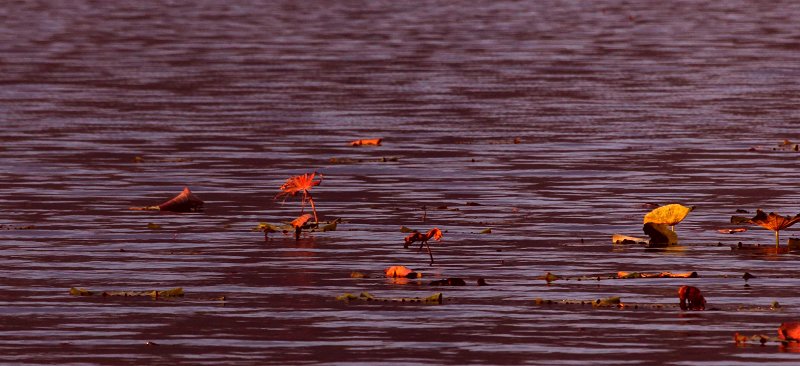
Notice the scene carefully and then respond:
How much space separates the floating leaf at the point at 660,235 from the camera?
43.8 feet

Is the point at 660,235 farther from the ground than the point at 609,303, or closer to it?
farther from the ground

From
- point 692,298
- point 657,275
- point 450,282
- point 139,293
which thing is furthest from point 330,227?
point 692,298

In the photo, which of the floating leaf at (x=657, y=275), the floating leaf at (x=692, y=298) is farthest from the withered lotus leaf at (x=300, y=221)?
the floating leaf at (x=692, y=298)

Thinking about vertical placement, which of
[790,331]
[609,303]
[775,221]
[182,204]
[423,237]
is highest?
[182,204]

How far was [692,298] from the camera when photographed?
10461mm

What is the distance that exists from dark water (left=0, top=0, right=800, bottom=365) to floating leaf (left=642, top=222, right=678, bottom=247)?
0.80 ft

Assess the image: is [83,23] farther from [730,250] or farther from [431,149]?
[730,250]

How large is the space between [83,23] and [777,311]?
42682mm

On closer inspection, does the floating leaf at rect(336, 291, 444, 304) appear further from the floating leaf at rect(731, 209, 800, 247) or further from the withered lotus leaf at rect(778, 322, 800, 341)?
the floating leaf at rect(731, 209, 800, 247)

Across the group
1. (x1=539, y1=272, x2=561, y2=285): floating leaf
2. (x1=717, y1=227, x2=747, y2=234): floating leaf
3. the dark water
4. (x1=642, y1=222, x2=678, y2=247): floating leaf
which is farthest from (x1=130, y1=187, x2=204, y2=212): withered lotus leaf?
(x1=539, y1=272, x2=561, y2=285): floating leaf

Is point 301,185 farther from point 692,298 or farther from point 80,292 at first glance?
point 692,298

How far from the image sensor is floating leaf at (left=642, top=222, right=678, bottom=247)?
13.3 metres

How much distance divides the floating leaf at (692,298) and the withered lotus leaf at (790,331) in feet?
3.68

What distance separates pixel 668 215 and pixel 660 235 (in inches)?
15.3
